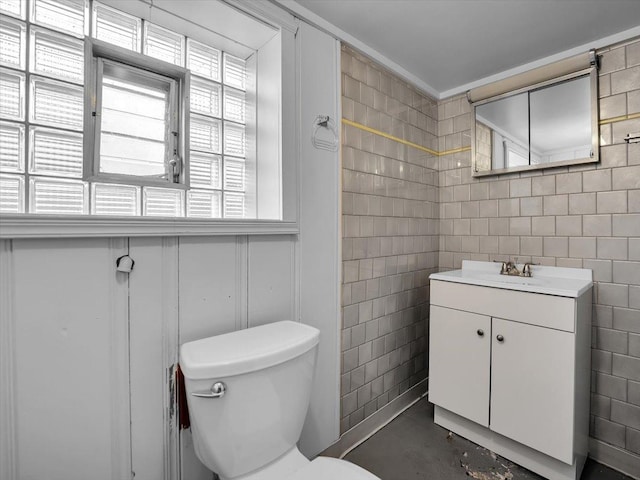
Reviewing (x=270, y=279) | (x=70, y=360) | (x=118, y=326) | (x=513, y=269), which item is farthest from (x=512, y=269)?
(x=70, y=360)

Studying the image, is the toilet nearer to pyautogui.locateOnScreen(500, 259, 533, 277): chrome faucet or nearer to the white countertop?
the white countertop

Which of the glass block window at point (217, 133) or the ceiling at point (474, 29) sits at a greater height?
the ceiling at point (474, 29)

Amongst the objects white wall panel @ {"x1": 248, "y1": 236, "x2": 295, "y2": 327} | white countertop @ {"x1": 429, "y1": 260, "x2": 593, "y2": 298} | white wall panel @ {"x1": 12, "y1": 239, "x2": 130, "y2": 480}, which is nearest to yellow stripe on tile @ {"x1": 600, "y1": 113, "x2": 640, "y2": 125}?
white countertop @ {"x1": 429, "y1": 260, "x2": 593, "y2": 298}

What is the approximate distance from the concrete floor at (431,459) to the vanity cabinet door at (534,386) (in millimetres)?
192

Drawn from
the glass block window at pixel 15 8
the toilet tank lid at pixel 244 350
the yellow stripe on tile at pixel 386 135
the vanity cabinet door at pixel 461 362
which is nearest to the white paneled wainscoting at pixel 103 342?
the toilet tank lid at pixel 244 350

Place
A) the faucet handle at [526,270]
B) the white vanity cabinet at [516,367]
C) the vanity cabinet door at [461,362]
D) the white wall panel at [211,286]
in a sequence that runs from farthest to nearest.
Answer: the faucet handle at [526,270] < the vanity cabinet door at [461,362] < the white vanity cabinet at [516,367] < the white wall panel at [211,286]

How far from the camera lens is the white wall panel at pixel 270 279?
1517 millimetres

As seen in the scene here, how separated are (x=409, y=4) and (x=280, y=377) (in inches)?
72.4

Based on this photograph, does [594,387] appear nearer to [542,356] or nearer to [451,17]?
[542,356]

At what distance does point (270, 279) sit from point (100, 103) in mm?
985

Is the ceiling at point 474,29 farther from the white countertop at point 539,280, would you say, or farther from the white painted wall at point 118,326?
the white countertop at point 539,280

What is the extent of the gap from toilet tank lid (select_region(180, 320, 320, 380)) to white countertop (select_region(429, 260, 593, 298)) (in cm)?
112

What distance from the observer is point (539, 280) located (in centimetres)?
199

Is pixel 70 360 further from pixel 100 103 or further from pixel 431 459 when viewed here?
pixel 431 459
